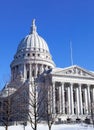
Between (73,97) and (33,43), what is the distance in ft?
158

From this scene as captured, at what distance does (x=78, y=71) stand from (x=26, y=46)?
44891mm

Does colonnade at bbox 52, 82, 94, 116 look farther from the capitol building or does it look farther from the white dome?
the white dome

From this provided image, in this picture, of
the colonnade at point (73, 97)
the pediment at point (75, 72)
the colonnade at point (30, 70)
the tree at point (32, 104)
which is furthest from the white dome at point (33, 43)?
the tree at point (32, 104)

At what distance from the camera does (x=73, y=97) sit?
108m

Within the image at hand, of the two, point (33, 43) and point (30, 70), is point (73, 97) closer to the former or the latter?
point (30, 70)

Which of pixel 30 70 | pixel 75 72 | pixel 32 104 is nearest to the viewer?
pixel 32 104

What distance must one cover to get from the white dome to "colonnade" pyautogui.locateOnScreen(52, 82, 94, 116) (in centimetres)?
4252

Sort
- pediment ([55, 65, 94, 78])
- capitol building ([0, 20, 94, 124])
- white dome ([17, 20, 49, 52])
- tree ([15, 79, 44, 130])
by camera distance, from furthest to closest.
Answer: white dome ([17, 20, 49, 52]) → pediment ([55, 65, 94, 78]) → capitol building ([0, 20, 94, 124]) → tree ([15, 79, 44, 130])

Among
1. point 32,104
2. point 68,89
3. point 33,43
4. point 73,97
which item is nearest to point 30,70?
point 33,43

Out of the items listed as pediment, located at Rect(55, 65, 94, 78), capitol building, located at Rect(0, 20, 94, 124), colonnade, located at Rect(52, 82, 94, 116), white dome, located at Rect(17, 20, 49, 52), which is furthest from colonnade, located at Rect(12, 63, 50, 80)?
colonnade, located at Rect(52, 82, 94, 116)

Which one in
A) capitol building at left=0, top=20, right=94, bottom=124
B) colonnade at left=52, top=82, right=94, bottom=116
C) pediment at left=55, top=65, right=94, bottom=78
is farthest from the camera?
pediment at left=55, top=65, right=94, bottom=78

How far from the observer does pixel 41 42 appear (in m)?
149

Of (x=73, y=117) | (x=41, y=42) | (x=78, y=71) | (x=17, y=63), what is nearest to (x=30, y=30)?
(x=41, y=42)

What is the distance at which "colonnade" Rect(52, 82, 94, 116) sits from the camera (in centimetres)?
10200
